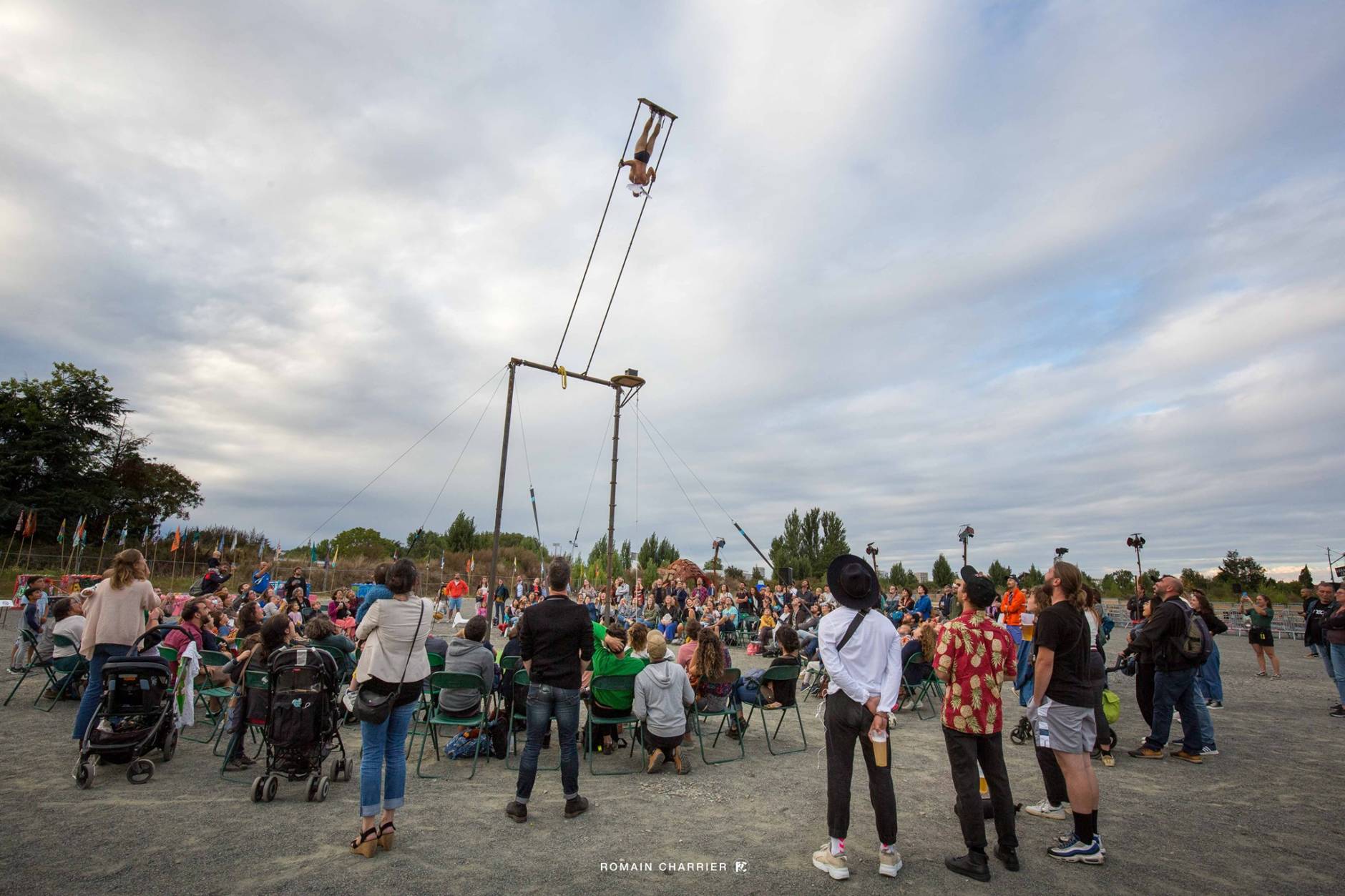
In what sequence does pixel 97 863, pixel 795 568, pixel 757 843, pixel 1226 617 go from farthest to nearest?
pixel 795 568, pixel 1226 617, pixel 757 843, pixel 97 863

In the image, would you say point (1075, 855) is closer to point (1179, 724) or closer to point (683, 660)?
point (683, 660)

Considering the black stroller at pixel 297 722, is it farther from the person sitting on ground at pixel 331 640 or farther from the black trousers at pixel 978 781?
the black trousers at pixel 978 781

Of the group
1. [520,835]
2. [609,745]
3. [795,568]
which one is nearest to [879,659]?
[520,835]

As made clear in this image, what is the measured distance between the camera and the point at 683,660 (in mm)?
7551

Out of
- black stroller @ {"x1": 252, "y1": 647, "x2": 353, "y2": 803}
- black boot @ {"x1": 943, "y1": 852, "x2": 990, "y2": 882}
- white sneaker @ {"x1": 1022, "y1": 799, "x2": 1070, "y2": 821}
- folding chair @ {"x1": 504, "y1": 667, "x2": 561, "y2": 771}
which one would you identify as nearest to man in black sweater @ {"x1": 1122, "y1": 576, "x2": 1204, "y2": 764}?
white sneaker @ {"x1": 1022, "y1": 799, "x2": 1070, "y2": 821}

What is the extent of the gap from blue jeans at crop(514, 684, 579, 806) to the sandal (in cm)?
95

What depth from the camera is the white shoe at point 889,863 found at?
3.77 metres

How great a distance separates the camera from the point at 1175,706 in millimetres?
6465

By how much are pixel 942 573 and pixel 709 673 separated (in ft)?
157

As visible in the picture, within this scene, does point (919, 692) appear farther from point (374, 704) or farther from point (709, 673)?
point (374, 704)

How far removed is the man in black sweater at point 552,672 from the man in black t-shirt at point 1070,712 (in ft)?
9.51

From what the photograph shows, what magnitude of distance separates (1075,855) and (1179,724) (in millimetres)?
5553

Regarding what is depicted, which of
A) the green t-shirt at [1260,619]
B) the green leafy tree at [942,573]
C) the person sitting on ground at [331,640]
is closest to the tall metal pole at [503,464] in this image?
the person sitting on ground at [331,640]

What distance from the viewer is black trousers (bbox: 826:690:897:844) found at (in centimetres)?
378
